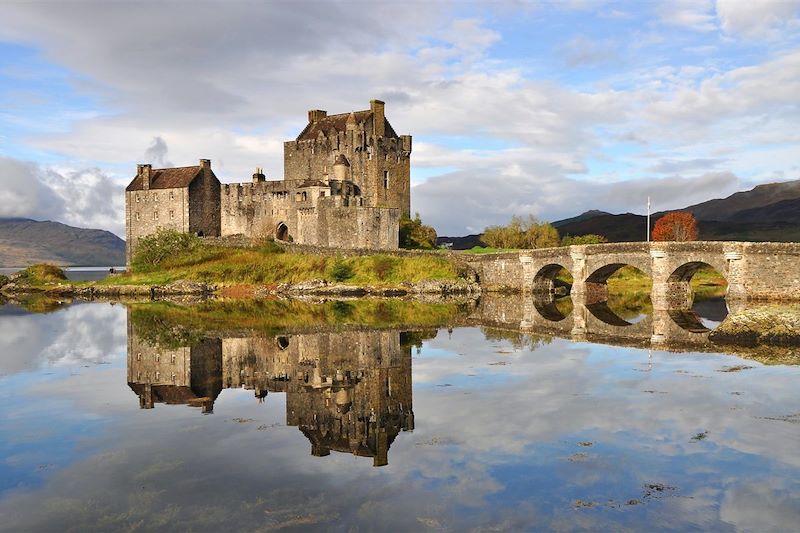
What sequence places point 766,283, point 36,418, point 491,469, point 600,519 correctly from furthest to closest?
point 766,283, point 36,418, point 491,469, point 600,519

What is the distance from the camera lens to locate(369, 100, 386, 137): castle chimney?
71606 millimetres

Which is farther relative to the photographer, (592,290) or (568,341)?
(592,290)

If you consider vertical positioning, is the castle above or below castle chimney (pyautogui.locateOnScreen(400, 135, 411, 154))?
below

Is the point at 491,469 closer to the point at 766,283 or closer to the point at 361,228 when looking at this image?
the point at 766,283

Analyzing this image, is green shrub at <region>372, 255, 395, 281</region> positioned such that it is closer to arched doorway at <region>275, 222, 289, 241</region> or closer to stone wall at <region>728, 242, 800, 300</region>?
arched doorway at <region>275, 222, 289, 241</region>

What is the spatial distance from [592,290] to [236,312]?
27.1m

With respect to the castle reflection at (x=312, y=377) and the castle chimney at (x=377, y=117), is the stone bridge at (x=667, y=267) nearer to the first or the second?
the castle chimney at (x=377, y=117)

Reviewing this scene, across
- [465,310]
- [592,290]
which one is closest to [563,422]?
[465,310]

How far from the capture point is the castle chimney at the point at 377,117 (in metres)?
71.6

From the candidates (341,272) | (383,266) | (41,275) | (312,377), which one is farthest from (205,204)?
(312,377)

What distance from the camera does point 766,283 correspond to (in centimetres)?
4391

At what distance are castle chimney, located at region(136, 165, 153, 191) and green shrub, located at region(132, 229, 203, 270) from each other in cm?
989

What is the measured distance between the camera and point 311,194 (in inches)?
2724

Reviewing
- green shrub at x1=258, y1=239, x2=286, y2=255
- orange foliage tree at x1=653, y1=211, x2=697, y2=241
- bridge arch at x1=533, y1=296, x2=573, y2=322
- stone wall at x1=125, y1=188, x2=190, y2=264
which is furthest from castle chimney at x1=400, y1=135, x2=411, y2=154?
orange foliage tree at x1=653, y1=211, x2=697, y2=241
